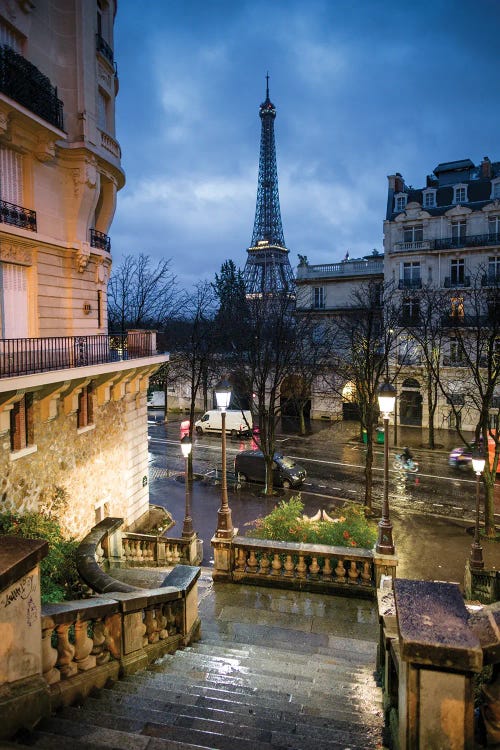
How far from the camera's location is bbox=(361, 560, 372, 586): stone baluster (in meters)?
10.0

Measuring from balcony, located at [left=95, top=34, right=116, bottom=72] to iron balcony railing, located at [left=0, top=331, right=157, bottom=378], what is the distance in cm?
926

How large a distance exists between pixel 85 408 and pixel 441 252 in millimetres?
31374

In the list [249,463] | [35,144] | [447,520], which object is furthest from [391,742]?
[249,463]

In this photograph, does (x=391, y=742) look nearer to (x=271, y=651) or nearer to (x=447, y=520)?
(x=271, y=651)

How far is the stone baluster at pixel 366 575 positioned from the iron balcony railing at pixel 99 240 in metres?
12.7

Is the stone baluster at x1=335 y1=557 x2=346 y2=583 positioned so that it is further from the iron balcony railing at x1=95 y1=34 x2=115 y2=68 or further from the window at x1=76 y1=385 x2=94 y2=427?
the iron balcony railing at x1=95 y1=34 x2=115 y2=68

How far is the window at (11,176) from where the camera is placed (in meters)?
12.3

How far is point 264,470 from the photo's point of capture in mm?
23469

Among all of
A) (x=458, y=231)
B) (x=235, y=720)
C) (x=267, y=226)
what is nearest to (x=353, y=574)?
(x=235, y=720)

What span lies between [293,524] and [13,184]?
11.3m

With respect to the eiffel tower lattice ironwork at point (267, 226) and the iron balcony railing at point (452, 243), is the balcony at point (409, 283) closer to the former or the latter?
the iron balcony railing at point (452, 243)

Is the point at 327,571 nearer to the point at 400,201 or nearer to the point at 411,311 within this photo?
the point at 411,311

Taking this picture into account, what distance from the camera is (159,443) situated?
32188mm

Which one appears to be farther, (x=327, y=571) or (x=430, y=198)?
(x=430, y=198)
